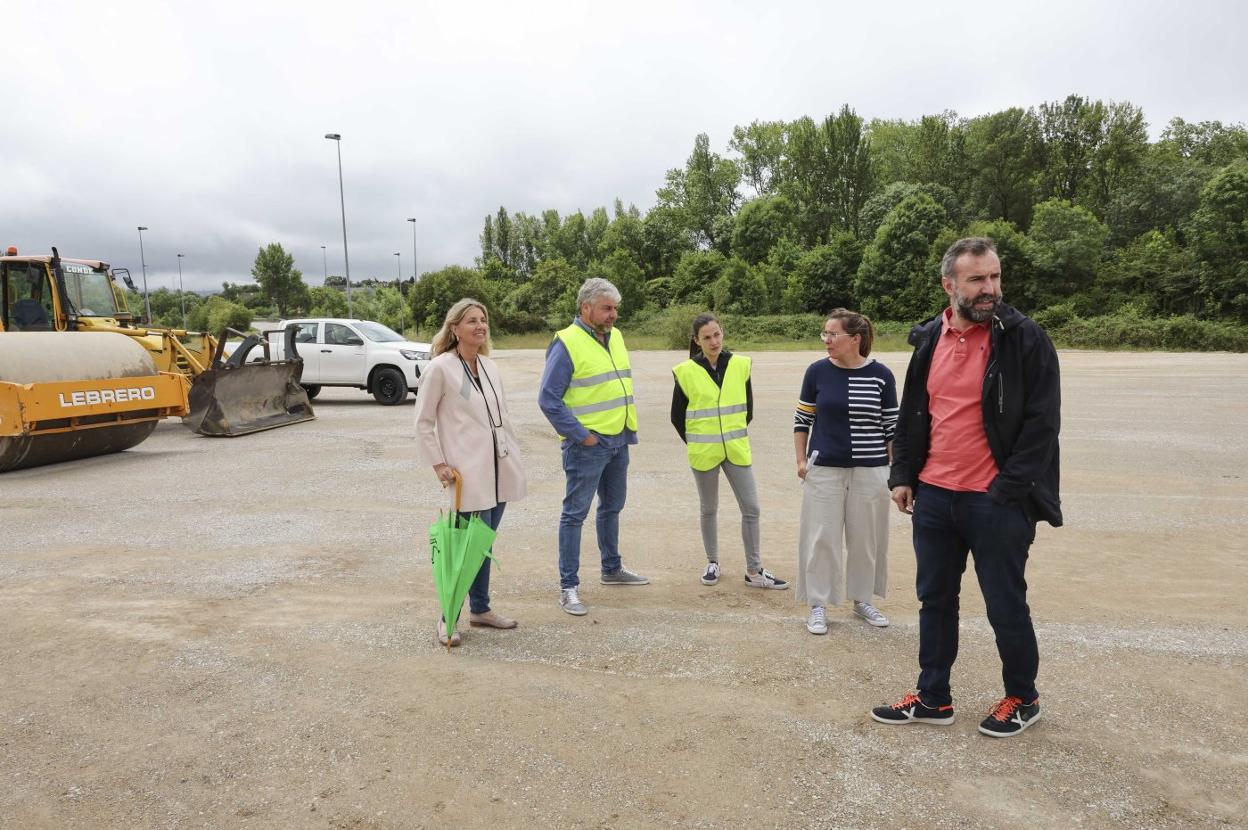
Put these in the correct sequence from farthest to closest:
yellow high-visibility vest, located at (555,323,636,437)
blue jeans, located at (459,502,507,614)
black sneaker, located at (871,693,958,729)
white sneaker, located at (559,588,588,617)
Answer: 1. yellow high-visibility vest, located at (555,323,636,437)
2. white sneaker, located at (559,588,588,617)
3. blue jeans, located at (459,502,507,614)
4. black sneaker, located at (871,693,958,729)

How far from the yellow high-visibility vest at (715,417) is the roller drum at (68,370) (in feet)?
26.9

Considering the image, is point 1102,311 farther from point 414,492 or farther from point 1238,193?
point 414,492

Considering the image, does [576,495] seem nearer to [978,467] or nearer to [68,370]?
[978,467]

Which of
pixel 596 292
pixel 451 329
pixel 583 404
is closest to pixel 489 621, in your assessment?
pixel 583 404

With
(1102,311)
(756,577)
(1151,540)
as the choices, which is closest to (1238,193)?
(1102,311)

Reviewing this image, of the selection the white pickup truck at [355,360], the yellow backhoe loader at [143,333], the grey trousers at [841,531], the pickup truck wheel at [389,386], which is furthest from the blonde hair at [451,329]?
the pickup truck wheel at [389,386]

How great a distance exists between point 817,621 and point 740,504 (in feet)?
3.40

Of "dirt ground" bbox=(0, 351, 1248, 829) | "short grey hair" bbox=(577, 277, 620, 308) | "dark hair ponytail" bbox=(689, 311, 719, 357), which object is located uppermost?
"short grey hair" bbox=(577, 277, 620, 308)

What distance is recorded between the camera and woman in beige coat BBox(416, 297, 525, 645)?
14.0 feet

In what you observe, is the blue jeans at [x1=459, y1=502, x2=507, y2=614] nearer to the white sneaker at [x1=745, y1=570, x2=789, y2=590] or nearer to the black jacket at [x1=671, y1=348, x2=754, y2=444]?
the black jacket at [x1=671, y1=348, x2=754, y2=444]

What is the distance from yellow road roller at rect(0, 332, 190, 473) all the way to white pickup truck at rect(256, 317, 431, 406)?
5.53 m

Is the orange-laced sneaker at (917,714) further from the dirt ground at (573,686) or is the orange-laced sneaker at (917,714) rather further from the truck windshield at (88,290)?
the truck windshield at (88,290)

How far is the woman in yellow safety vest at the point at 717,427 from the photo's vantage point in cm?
517

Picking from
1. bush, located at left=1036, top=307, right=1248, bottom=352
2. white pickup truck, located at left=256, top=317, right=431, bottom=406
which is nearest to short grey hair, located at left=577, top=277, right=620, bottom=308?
white pickup truck, located at left=256, top=317, right=431, bottom=406
